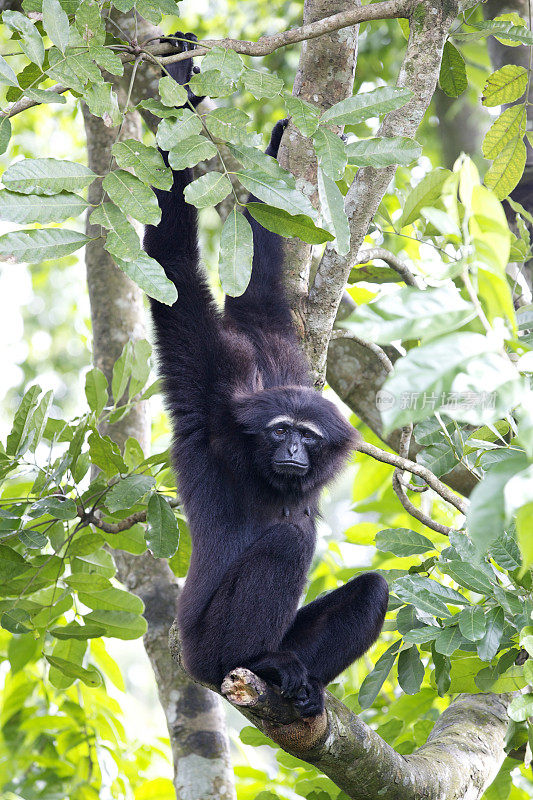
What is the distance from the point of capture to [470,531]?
1204mm

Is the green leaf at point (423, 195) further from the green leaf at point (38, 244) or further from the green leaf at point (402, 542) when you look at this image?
the green leaf at point (38, 244)

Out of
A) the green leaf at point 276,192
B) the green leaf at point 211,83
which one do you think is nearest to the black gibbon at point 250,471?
the green leaf at point 211,83

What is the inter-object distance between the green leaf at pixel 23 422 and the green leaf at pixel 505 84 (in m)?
2.66

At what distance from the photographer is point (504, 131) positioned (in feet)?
12.8

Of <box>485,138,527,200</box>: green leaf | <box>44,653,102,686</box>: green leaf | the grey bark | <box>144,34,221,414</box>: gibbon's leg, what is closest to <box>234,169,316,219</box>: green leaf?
<box>144,34,221,414</box>: gibbon's leg

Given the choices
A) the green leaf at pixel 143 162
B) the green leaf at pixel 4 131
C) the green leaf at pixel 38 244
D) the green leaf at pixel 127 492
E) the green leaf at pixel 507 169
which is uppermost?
the green leaf at pixel 507 169

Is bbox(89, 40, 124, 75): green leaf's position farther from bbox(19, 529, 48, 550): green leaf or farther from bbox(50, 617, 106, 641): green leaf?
bbox(50, 617, 106, 641): green leaf

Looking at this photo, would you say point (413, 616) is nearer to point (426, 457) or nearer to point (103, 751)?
point (426, 457)

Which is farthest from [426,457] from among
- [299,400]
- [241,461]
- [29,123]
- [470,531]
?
[29,123]

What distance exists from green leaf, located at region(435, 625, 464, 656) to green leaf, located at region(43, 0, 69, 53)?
8.24 ft

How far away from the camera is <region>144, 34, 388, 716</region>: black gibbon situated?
11.1 feet

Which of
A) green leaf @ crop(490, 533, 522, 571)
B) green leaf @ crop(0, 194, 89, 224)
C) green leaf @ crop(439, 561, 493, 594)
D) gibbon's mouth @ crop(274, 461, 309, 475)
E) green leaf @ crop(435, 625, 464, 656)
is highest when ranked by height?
green leaf @ crop(0, 194, 89, 224)

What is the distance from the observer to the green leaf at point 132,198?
7.89ft

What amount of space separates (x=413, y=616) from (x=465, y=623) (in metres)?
0.72
